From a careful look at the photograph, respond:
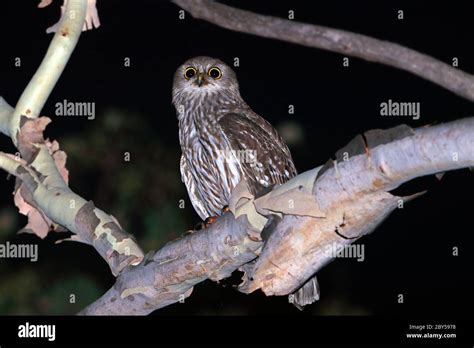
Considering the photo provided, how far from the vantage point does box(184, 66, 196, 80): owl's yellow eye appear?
6016 millimetres

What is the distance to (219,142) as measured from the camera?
525 centimetres

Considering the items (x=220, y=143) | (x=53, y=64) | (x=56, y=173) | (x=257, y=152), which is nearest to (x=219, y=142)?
(x=220, y=143)

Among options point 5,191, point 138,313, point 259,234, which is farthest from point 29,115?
point 5,191

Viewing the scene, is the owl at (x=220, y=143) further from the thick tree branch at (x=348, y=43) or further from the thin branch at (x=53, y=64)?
the thin branch at (x=53, y=64)

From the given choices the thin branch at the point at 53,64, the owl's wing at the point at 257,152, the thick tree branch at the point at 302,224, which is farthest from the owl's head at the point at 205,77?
the thick tree branch at the point at 302,224

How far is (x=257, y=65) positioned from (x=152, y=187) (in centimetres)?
168

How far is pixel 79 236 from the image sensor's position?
4145mm

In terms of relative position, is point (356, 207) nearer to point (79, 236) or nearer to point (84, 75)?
point (79, 236)

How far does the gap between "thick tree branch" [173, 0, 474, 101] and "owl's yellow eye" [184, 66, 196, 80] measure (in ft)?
5.77

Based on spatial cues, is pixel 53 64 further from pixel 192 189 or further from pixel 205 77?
pixel 205 77

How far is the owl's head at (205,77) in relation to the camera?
5.88 meters

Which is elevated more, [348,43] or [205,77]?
[205,77]

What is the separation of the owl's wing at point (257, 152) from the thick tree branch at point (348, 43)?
1.12 m

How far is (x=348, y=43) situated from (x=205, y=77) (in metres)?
2.25
